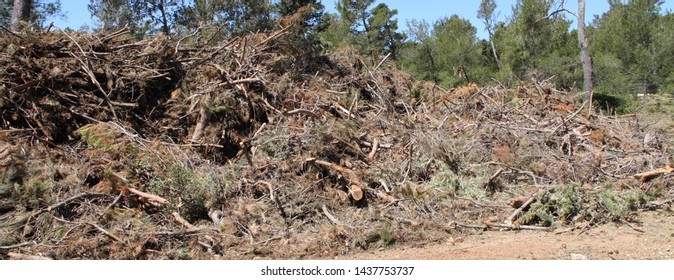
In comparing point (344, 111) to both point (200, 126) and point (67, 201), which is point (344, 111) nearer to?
point (200, 126)

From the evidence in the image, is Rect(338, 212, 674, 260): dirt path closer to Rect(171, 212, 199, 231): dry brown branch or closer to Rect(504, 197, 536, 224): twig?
Rect(504, 197, 536, 224): twig

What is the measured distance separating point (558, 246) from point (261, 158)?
350 cm

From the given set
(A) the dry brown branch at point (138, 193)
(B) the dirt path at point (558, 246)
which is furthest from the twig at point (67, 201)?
(B) the dirt path at point (558, 246)

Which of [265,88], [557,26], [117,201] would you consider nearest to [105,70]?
[265,88]

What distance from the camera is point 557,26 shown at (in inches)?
736

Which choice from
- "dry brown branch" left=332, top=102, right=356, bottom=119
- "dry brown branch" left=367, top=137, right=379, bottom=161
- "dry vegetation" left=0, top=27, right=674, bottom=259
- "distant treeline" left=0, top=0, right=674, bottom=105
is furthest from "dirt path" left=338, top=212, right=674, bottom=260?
"distant treeline" left=0, top=0, right=674, bottom=105

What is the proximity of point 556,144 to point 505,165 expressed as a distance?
4.79ft

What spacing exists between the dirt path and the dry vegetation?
198mm

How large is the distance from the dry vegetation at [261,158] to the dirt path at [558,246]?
0.65 ft

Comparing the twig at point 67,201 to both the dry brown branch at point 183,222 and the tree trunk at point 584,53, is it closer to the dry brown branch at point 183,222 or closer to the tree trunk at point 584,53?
the dry brown branch at point 183,222

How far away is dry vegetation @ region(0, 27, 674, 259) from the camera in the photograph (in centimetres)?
538

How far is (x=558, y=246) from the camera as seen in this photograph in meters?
5.02

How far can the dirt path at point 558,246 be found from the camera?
4.73 metres

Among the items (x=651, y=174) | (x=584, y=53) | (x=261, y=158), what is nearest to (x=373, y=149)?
(x=261, y=158)
